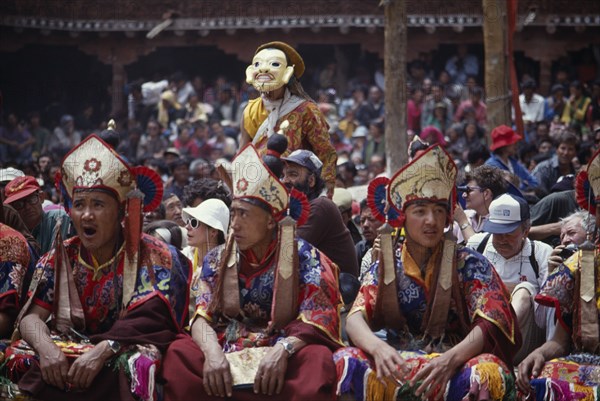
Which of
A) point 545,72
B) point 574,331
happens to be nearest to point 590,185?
point 574,331

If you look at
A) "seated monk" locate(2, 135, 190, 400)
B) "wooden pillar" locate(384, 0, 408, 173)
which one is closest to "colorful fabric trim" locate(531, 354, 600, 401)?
"seated monk" locate(2, 135, 190, 400)

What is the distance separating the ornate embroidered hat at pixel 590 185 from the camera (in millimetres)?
5859

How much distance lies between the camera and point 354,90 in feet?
64.5

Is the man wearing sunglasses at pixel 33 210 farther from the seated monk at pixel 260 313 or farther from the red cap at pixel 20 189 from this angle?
the seated monk at pixel 260 313

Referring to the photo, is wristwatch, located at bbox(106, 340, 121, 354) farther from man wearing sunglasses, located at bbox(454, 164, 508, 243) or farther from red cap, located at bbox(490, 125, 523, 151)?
red cap, located at bbox(490, 125, 523, 151)

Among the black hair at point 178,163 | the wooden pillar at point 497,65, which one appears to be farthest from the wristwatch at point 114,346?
the black hair at point 178,163

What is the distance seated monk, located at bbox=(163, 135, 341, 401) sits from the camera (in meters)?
5.48

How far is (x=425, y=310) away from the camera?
579cm

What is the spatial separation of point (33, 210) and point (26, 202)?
8 cm

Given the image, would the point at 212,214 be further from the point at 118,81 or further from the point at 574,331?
the point at 118,81

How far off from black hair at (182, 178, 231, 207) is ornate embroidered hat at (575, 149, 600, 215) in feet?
9.34

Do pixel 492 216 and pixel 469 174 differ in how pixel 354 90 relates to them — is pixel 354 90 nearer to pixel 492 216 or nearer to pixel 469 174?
pixel 469 174

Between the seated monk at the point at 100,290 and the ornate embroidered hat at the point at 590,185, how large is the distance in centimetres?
229

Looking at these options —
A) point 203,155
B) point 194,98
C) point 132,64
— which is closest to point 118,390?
point 203,155
